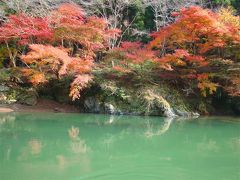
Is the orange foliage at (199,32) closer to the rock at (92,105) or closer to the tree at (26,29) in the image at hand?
the rock at (92,105)

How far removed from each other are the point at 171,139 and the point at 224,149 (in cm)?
152

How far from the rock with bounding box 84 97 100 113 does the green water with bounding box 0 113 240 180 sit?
83.2 inches

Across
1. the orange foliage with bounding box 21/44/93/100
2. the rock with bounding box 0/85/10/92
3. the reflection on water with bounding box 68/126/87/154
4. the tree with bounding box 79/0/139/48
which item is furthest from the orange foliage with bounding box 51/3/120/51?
the reflection on water with bounding box 68/126/87/154

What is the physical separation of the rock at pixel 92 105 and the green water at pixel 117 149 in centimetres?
211

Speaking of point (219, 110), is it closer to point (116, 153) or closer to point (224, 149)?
point (224, 149)

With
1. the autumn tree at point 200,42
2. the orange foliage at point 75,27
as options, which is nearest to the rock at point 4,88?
the orange foliage at point 75,27

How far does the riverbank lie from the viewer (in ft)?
48.5

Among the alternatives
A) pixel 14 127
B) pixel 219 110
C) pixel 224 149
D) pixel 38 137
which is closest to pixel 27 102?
pixel 14 127

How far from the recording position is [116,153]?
726 cm

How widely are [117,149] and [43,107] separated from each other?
8.35m

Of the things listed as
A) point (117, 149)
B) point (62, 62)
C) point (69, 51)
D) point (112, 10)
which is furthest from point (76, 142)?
point (112, 10)

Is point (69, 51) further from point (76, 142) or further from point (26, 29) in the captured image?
point (76, 142)

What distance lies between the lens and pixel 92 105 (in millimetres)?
14758

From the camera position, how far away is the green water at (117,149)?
5750 millimetres
